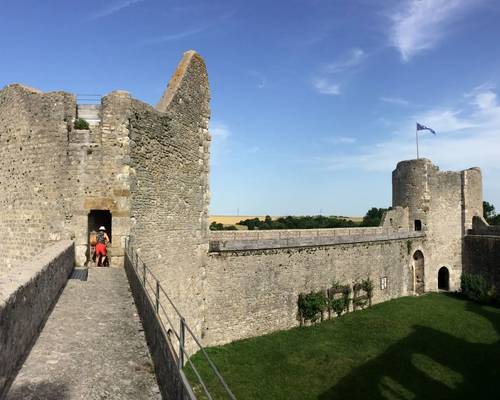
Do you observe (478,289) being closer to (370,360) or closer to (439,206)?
(439,206)

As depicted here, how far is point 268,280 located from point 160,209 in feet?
24.2

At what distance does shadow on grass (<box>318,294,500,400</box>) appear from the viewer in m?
12.7

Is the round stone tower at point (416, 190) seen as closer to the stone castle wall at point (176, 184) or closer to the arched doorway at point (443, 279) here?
the arched doorway at point (443, 279)

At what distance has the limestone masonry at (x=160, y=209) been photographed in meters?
10.5

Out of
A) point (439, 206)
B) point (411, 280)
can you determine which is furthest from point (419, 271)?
point (439, 206)

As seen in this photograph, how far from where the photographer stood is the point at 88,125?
10.6m

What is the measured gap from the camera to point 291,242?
18.6 metres

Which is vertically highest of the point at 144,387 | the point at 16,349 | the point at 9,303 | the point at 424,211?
the point at 424,211

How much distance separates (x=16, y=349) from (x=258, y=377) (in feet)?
32.4

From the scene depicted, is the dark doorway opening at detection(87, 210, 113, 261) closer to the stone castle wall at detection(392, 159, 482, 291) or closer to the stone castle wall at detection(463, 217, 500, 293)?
the stone castle wall at detection(392, 159, 482, 291)

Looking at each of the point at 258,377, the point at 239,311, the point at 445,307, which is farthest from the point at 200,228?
the point at 445,307

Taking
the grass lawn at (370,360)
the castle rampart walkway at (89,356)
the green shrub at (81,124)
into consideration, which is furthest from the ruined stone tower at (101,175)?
the grass lawn at (370,360)

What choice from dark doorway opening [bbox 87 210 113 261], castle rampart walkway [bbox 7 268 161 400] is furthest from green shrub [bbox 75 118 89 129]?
castle rampart walkway [bbox 7 268 161 400]

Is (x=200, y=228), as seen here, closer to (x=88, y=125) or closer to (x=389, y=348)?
(x=88, y=125)
